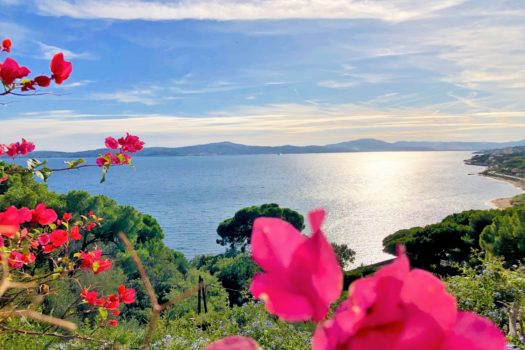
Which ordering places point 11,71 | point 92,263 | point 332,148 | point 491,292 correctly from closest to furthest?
point 11,71 → point 92,263 → point 491,292 → point 332,148

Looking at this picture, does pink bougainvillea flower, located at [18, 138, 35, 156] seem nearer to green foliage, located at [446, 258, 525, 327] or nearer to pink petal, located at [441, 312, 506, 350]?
pink petal, located at [441, 312, 506, 350]

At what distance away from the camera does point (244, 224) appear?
23812 millimetres

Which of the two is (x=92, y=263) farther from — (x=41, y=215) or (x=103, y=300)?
(x=41, y=215)

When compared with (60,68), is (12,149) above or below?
below

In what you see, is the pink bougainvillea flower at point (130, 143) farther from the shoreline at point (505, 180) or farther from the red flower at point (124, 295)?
the shoreline at point (505, 180)

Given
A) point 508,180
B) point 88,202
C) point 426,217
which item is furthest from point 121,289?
point 508,180

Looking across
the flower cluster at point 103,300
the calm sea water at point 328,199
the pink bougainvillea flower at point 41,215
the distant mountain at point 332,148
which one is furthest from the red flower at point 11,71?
the distant mountain at point 332,148

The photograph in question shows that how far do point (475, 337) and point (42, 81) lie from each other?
1.82 m

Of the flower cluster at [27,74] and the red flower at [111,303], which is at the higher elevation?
the flower cluster at [27,74]

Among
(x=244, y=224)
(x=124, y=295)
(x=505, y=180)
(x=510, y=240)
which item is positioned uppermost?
(x=124, y=295)

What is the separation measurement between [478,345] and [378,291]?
0.05 m

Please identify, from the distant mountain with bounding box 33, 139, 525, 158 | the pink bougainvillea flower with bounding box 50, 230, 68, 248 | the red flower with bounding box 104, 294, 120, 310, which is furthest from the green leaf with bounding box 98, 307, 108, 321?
the distant mountain with bounding box 33, 139, 525, 158

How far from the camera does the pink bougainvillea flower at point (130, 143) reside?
111 inches

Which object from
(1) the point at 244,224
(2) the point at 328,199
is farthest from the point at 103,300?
(2) the point at 328,199
